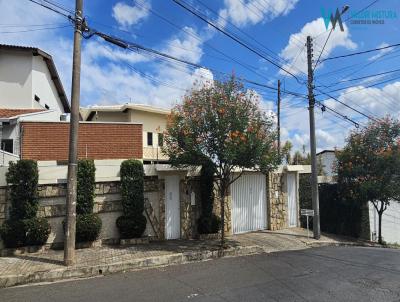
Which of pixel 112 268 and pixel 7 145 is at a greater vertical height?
pixel 7 145

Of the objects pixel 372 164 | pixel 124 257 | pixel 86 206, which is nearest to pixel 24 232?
pixel 86 206

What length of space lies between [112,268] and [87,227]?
8.50ft

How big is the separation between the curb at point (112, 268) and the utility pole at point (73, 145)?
0.55m

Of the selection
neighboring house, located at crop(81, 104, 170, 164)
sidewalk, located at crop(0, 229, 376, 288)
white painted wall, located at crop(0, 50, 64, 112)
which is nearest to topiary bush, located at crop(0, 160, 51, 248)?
sidewalk, located at crop(0, 229, 376, 288)

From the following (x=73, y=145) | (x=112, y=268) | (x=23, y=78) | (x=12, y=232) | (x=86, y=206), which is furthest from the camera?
(x=23, y=78)

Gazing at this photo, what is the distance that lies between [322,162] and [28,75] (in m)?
27.0

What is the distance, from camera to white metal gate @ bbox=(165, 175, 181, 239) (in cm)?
1460

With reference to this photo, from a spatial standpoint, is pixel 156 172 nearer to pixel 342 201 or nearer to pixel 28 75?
pixel 342 201

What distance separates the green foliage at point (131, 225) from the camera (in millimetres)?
13163

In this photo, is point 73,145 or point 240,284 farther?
point 73,145

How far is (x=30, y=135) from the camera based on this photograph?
1770 cm

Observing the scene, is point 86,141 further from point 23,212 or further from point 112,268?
point 112,268

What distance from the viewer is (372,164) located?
19312mm

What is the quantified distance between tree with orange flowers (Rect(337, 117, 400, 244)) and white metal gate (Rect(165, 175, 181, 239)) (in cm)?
933
